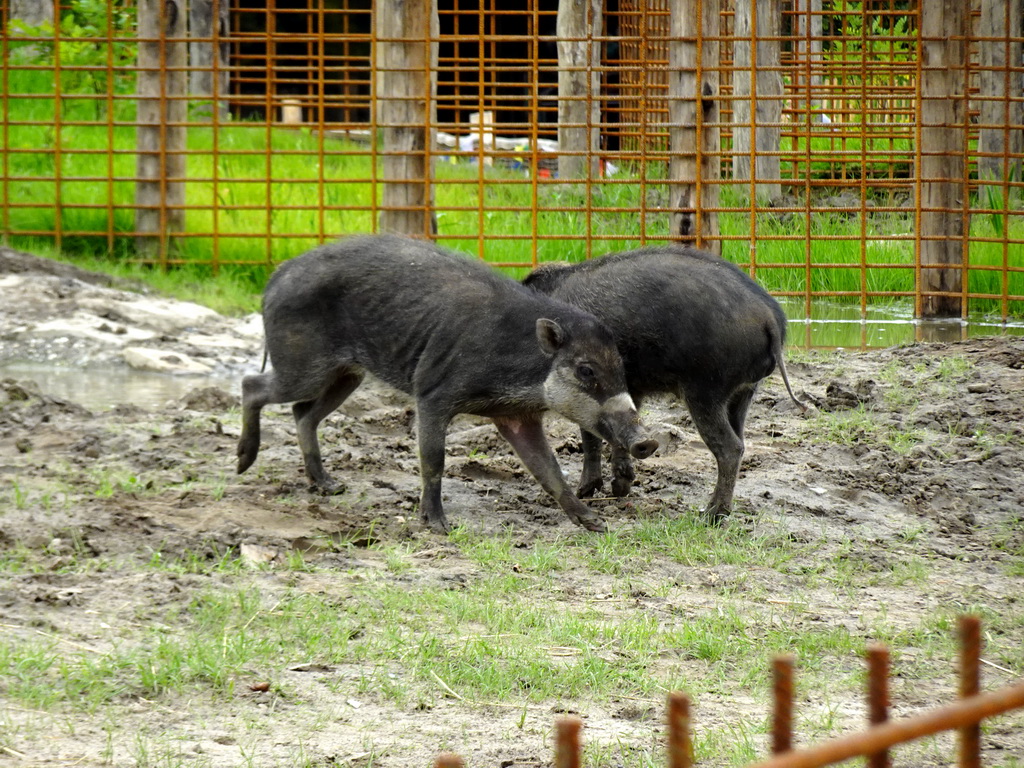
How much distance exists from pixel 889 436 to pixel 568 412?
6.55 feet

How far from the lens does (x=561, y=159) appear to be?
53.4 ft

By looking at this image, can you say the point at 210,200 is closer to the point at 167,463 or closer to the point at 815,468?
the point at 167,463

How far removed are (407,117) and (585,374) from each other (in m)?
5.29

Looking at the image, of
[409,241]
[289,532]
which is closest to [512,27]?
[409,241]

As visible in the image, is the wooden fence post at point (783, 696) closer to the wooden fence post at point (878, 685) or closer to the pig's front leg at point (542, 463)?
the wooden fence post at point (878, 685)

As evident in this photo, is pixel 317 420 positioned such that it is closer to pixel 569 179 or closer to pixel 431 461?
pixel 431 461

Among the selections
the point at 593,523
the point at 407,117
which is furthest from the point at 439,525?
the point at 407,117

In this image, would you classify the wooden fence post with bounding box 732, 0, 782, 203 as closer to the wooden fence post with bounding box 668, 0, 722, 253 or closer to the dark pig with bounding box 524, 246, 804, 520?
the wooden fence post with bounding box 668, 0, 722, 253

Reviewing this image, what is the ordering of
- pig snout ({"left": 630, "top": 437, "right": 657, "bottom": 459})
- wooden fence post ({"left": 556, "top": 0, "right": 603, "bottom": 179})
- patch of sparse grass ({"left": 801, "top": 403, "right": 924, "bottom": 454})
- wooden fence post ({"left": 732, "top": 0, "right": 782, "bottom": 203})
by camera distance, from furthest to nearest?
wooden fence post ({"left": 556, "top": 0, "right": 603, "bottom": 179}), wooden fence post ({"left": 732, "top": 0, "right": 782, "bottom": 203}), patch of sparse grass ({"left": 801, "top": 403, "right": 924, "bottom": 454}), pig snout ({"left": 630, "top": 437, "right": 657, "bottom": 459})

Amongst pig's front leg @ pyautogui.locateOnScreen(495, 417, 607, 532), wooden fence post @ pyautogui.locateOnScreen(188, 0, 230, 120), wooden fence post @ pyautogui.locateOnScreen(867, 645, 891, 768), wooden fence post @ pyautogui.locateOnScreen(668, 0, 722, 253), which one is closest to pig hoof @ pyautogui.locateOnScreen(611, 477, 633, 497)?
pig's front leg @ pyautogui.locateOnScreen(495, 417, 607, 532)

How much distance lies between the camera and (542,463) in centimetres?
591

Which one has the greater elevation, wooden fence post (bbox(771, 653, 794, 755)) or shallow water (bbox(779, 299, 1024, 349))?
wooden fence post (bbox(771, 653, 794, 755))

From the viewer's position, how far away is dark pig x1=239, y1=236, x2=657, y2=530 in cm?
573

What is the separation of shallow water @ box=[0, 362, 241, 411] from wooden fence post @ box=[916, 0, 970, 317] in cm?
535
